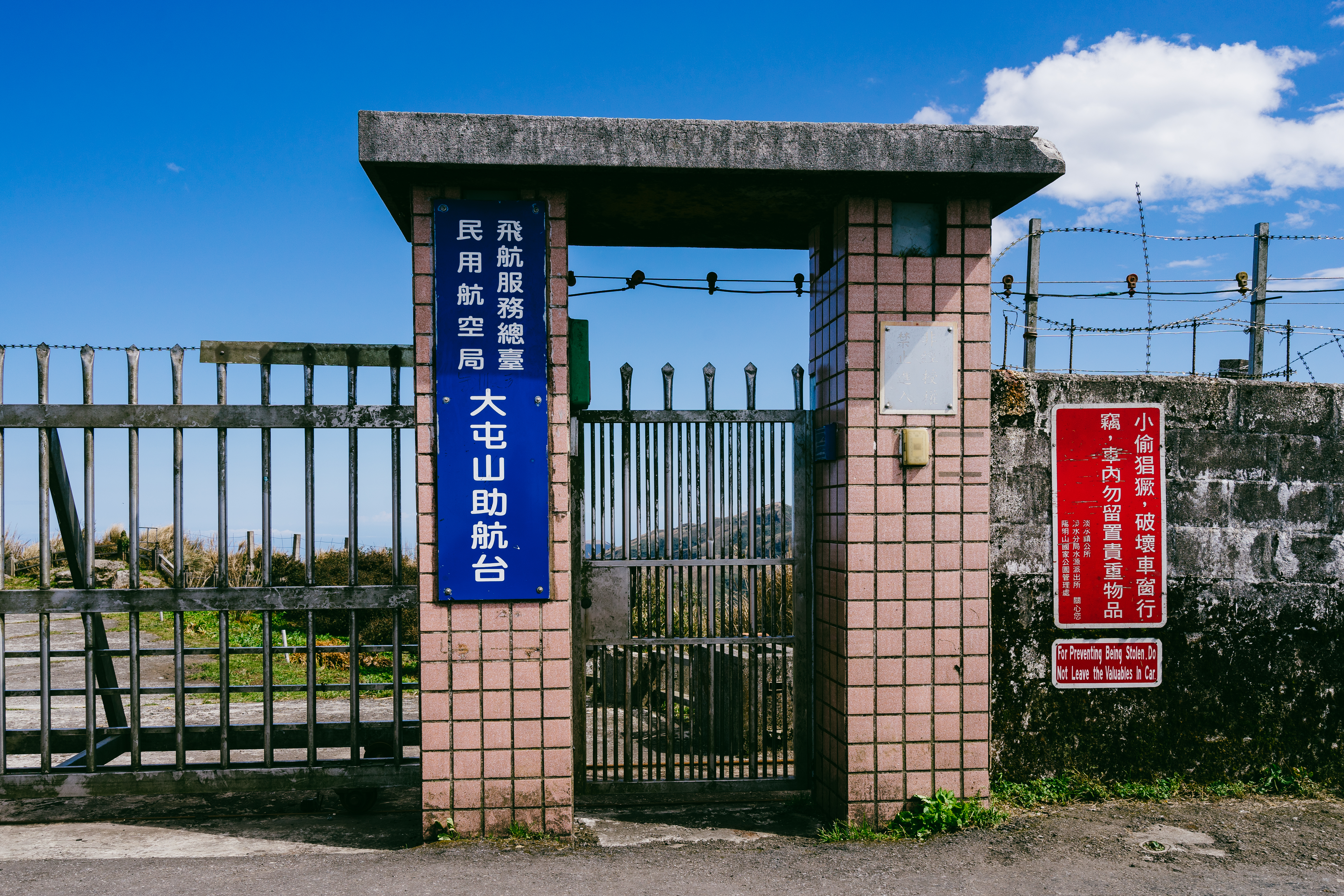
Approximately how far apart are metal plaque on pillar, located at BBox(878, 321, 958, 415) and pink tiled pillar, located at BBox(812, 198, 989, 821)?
0.16 feet

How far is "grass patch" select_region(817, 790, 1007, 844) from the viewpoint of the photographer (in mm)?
4594

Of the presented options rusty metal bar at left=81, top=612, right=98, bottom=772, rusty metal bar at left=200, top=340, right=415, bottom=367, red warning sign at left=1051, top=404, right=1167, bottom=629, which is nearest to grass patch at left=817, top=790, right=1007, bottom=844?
red warning sign at left=1051, top=404, right=1167, bottom=629

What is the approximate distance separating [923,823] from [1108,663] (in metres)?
1.71

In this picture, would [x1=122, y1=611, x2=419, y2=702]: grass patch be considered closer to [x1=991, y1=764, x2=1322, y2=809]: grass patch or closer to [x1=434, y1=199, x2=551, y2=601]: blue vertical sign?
[x1=434, y1=199, x2=551, y2=601]: blue vertical sign

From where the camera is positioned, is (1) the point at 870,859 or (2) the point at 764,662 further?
(2) the point at 764,662

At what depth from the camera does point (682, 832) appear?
15.7 ft

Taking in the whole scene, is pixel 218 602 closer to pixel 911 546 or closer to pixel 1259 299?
pixel 911 546

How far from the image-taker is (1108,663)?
208 inches

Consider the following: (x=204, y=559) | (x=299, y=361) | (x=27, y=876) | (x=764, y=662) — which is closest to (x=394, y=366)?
(x=299, y=361)

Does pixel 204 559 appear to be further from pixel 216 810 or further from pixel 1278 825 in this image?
pixel 1278 825

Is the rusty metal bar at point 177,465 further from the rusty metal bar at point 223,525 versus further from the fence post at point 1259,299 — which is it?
the fence post at point 1259,299

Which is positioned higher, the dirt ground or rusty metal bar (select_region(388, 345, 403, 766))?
rusty metal bar (select_region(388, 345, 403, 766))

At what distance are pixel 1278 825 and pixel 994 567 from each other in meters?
2.20

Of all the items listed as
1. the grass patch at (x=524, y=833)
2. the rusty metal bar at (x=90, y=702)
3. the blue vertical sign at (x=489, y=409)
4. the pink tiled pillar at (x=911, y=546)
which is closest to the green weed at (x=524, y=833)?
the grass patch at (x=524, y=833)
